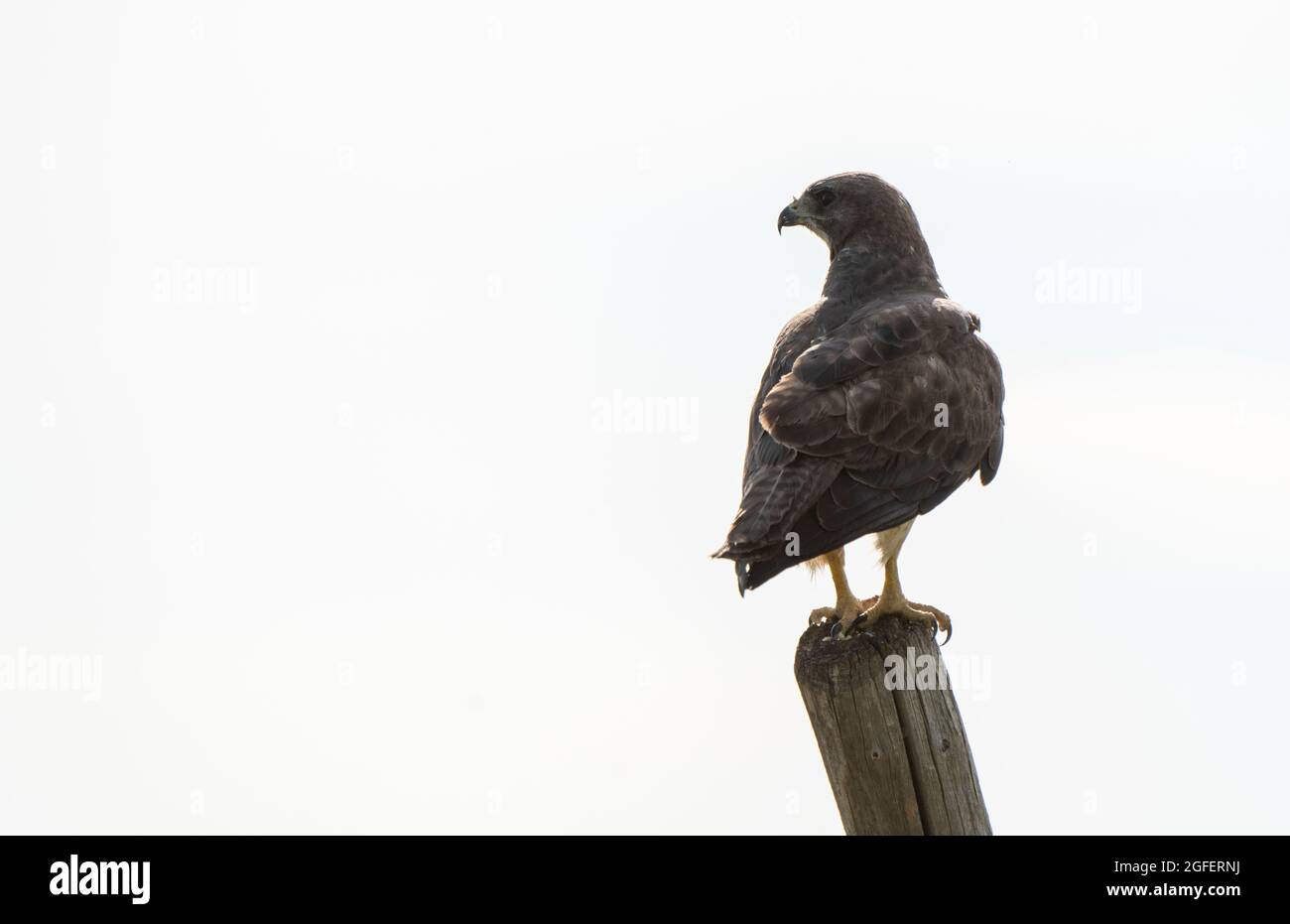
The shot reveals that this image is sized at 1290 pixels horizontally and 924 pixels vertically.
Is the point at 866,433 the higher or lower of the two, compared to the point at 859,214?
lower

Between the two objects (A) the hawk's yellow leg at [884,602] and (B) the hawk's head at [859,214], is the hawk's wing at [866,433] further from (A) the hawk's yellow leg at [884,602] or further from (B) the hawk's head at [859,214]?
(B) the hawk's head at [859,214]

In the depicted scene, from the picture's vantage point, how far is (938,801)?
611cm

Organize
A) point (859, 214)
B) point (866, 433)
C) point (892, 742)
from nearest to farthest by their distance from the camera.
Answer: point (892, 742), point (866, 433), point (859, 214)

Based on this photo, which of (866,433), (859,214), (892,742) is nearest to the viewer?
(892,742)

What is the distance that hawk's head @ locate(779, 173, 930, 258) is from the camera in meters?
9.72

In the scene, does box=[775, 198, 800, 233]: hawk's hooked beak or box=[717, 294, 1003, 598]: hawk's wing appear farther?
box=[775, 198, 800, 233]: hawk's hooked beak

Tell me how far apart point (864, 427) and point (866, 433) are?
0.12ft

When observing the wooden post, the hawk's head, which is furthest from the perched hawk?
the wooden post

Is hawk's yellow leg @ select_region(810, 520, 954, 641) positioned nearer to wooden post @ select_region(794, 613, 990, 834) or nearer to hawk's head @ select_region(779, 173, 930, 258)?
wooden post @ select_region(794, 613, 990, 834)

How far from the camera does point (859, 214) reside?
982 cm

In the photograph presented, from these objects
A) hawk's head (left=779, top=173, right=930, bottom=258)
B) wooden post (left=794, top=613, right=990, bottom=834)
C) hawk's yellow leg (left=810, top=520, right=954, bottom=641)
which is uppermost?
hawk's head (left=779, top=173, right=930, bottom=258)

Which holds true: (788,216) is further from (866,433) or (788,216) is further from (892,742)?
(892,742)

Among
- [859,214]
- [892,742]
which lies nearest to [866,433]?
[892,742]

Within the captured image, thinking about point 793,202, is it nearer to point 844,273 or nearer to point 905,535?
point 844,273
